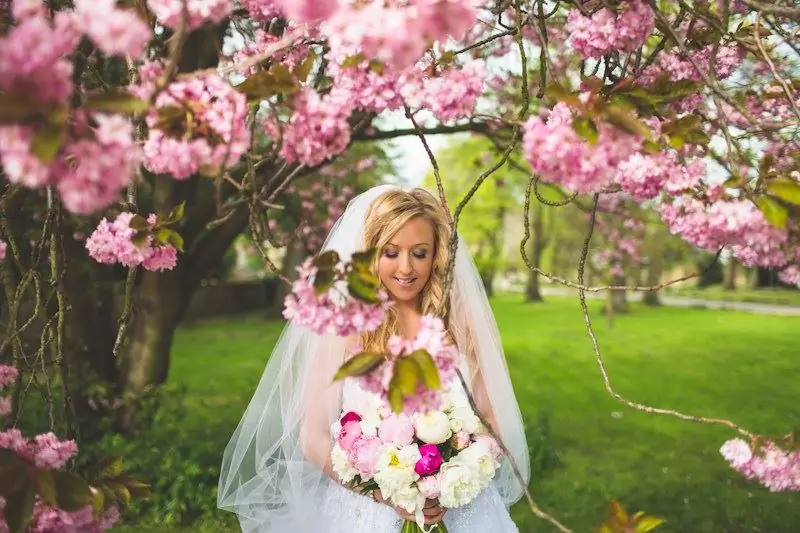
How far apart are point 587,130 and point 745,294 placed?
23527mm

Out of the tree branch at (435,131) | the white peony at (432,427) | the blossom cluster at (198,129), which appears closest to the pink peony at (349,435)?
the white peony at (432,427)

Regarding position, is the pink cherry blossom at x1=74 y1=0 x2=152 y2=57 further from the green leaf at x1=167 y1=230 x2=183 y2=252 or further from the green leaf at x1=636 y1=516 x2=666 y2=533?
the green leaf at x1=636 y1=516 x2=666 y2=533

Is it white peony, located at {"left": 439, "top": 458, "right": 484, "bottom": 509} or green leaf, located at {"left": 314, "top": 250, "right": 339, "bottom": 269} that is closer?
green leaf, located at {"left": 314, "top": 250, "right": 339, "bottom": 269}

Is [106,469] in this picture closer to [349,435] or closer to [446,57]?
[349,435]

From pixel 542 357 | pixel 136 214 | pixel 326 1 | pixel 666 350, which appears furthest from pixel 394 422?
pixel 666 350

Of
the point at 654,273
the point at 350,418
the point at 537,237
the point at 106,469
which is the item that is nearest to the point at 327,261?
the point at 106,469

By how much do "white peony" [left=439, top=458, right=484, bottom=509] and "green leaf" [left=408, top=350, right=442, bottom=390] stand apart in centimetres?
110

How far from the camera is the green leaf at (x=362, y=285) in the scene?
4.17 ft

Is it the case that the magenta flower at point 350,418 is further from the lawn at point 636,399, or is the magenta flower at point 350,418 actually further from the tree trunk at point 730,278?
the tree trunk at point 730,278

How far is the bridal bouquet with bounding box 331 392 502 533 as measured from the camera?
2250mm

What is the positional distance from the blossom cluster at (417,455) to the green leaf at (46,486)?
1.06 meters

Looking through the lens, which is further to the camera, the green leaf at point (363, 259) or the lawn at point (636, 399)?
the lawn at point (636, 399)

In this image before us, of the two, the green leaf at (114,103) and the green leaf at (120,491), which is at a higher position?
the green leaf at (114,103)

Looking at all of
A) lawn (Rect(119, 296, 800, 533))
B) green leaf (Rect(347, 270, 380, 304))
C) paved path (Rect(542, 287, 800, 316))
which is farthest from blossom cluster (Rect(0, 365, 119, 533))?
paved path (Rect(542, 287, 800, 316))
